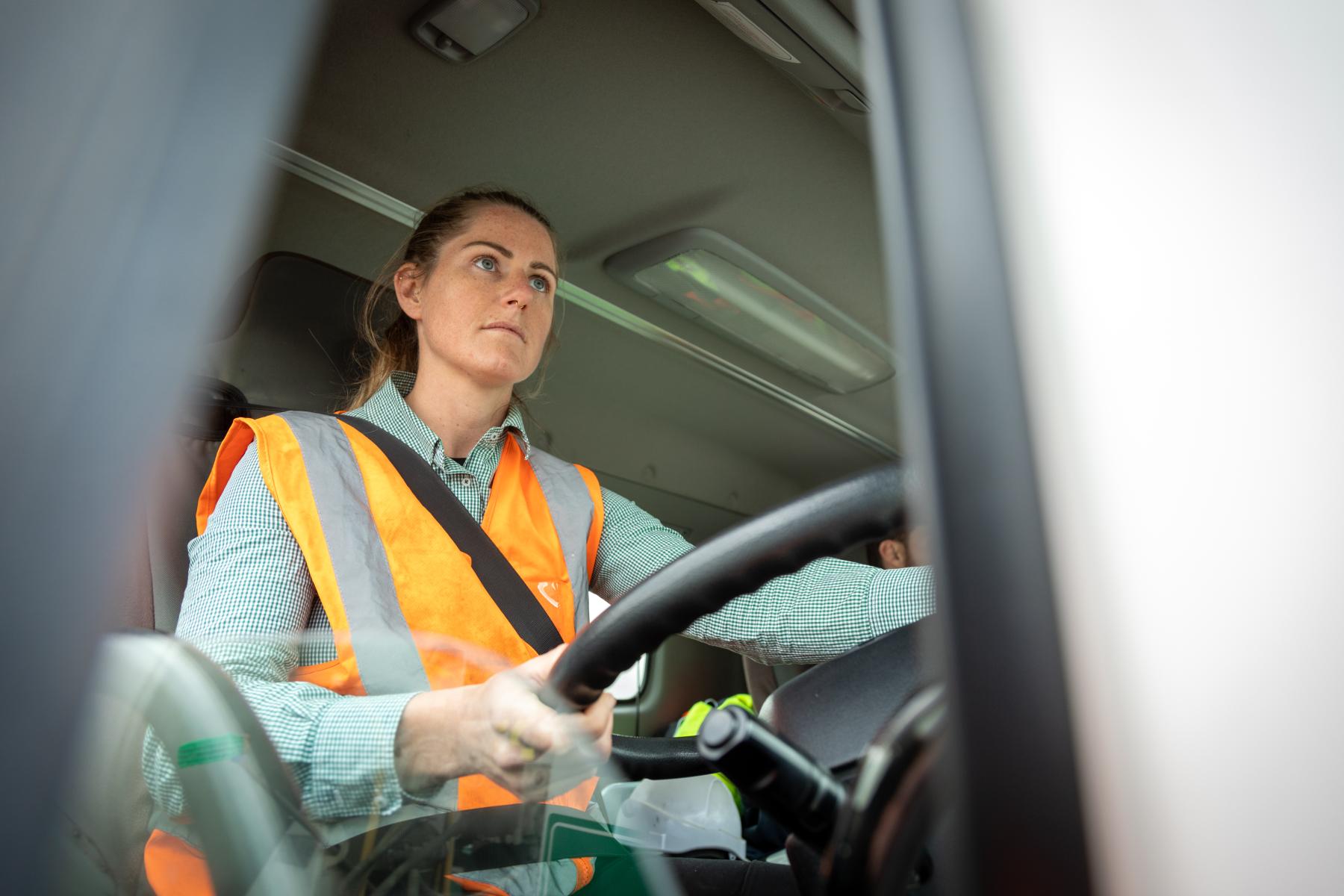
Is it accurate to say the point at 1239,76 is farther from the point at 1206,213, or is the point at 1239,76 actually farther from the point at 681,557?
the point at 681,557

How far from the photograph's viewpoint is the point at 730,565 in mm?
592

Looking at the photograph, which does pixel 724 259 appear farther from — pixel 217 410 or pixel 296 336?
pixel 217 410

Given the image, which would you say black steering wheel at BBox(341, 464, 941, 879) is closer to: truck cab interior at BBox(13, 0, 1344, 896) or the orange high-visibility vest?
truck cab interior at BBox(13, 0, 1344, 896)

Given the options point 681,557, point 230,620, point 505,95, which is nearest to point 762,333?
point 505,95

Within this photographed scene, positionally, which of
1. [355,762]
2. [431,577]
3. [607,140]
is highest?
[607,140]

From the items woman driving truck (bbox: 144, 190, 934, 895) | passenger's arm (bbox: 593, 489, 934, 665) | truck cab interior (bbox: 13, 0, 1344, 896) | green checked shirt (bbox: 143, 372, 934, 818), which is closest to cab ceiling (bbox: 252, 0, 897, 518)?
woman driving truck (bbox: 144, 190, 934, 895)

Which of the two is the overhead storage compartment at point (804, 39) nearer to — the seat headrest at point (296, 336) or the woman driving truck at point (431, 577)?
the woman driving truck at point (431, 577)

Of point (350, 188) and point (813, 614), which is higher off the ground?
point (350, 188)

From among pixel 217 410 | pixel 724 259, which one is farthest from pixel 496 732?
pixel 724 259

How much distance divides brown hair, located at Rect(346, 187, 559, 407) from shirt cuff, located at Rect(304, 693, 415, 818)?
104cm

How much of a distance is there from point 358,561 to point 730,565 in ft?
2.32

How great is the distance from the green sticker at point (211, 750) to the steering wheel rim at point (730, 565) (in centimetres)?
23

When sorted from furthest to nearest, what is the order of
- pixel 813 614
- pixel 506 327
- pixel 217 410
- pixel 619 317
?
pixel 619 317 < pixel 506 327 < pixel 217 410 < pixel 813 614

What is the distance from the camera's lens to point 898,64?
1.55ft
